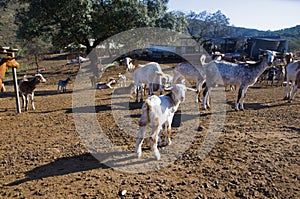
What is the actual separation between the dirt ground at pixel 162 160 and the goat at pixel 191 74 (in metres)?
2.39

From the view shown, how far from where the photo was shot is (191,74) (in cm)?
1033

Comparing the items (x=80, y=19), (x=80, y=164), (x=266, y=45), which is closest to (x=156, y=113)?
(x=80, y=164)

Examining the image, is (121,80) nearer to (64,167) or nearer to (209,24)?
(64,167)

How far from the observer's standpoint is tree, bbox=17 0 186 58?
13148 millimetres

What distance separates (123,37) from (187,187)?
1347 centimetres

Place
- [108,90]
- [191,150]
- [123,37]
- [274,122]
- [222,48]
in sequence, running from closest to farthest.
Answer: [191,150] → [274,122] → [108,90] → [123,37] → [222,48]

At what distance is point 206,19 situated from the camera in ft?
188

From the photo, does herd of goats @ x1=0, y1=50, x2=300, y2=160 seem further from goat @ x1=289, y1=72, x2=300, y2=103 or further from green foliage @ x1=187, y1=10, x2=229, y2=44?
green foliage @ x1=187, y1=10, x2=229, y2=44

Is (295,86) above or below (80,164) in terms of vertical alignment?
above

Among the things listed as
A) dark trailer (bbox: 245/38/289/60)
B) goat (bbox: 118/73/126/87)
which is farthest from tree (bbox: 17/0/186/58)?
dark trailer (bbox: 245/38/289/60)

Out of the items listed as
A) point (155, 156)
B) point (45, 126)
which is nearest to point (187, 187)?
point (155, 156)

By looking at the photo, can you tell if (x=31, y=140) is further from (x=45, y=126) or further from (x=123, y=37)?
(x=123, y=37)

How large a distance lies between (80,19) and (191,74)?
757 centimetres

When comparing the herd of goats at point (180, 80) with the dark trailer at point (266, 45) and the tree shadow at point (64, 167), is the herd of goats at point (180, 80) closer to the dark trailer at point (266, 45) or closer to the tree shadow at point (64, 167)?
the tree shadow at point (64, 167)
